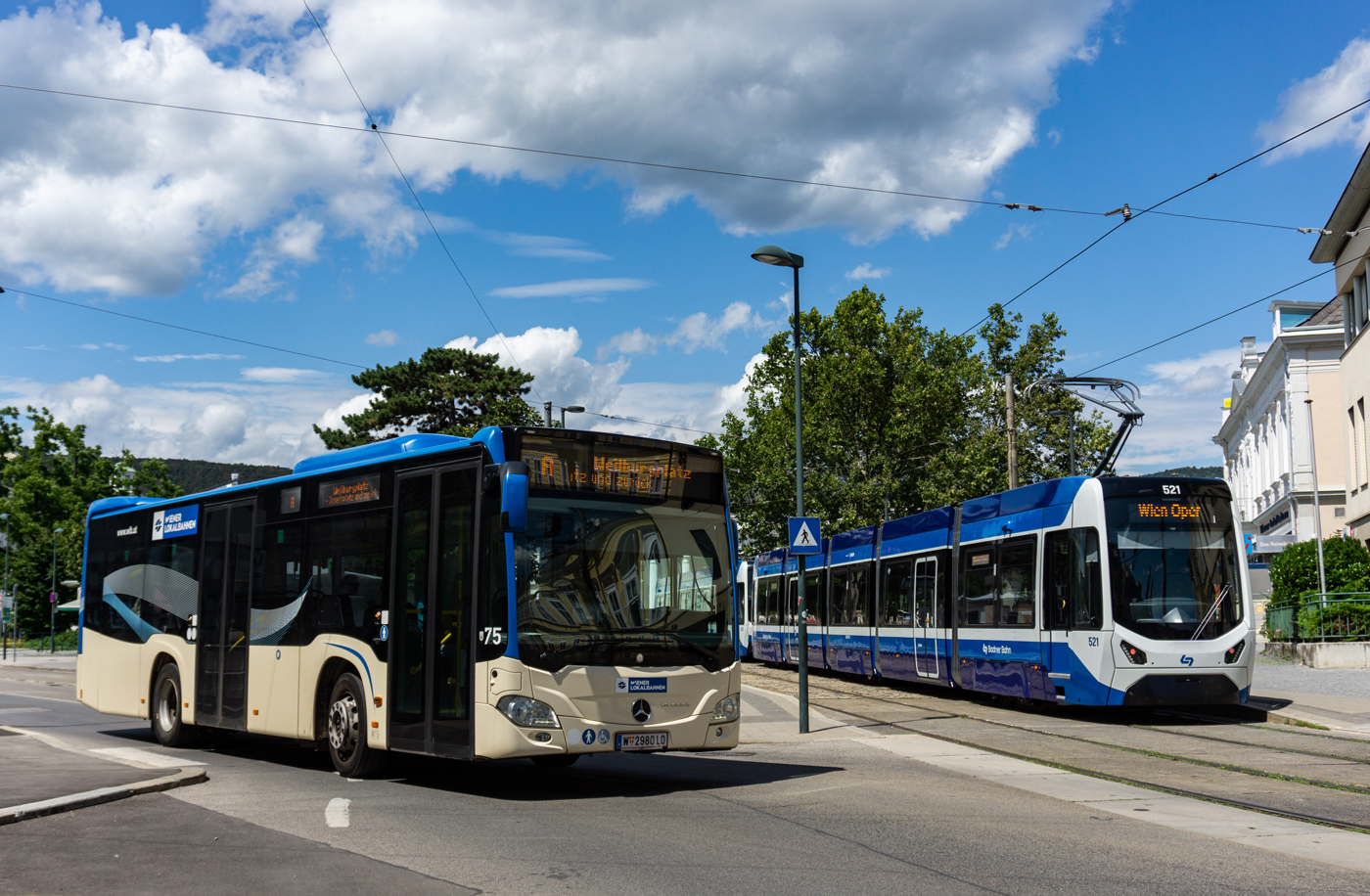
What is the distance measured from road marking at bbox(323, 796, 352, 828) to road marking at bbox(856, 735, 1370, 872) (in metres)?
5.69

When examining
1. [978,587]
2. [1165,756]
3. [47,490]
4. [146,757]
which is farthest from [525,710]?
[47,490]

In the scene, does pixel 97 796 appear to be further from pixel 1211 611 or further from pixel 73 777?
pixel 1211 611

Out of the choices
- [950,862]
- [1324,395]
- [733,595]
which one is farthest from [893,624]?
[1324,395]

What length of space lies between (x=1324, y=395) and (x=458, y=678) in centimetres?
5872

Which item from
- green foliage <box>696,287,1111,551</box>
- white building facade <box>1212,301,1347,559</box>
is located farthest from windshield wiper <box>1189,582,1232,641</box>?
white building facade <box>1212,301,1347,559</box>

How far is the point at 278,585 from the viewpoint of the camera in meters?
12.8

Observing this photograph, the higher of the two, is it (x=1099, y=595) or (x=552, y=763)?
(x=1099, y=595)

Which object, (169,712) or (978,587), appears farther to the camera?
(978,587)

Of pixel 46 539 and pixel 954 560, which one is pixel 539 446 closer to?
pixel 954 560

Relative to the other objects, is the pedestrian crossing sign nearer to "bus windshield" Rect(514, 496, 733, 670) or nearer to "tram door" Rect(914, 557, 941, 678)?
"tram door" Rect(914, 557, 941, 678)

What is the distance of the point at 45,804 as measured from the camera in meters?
9.17

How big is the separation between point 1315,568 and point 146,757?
89.1ft

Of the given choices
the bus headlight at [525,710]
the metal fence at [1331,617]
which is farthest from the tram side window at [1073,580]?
the metal fence at [1331,617]

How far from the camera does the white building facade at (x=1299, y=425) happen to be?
5756 centimetres
